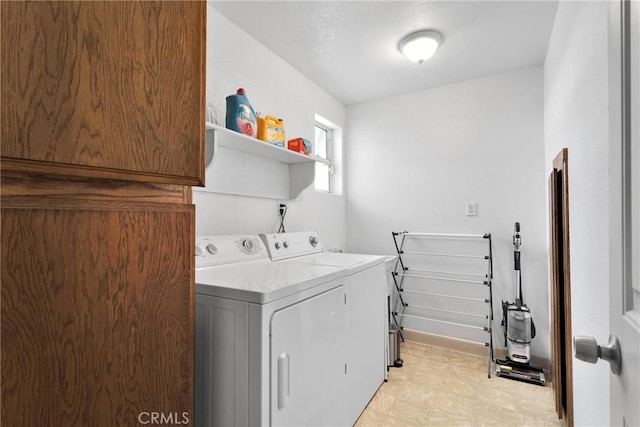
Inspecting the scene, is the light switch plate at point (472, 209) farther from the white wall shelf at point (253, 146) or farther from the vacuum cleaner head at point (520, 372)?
the white wall shelf at point (253, 146)

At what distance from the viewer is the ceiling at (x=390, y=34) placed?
1.90 metres

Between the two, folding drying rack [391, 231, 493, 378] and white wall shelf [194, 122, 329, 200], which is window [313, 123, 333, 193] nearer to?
white wall shelf [194, 122, 329, 200]

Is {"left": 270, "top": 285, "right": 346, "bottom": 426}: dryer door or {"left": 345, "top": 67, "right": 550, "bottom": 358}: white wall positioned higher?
{"left": 345, "top": 67, "right": 550, "bottom": 358}: white wall

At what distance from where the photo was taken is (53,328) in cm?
66

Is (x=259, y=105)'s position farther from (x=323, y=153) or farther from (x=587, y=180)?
(x=587, y=180)

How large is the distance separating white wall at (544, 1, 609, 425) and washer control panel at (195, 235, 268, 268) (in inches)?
63.0

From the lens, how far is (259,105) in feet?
7.48

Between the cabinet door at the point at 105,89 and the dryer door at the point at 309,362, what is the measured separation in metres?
0.70

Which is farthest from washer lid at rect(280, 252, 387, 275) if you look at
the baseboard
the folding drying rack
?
the baseboard

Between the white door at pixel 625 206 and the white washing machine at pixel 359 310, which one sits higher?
the white door at pixel 625 206

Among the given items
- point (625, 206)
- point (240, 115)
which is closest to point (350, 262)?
point (240, 115)

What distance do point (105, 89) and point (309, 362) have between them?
1.22m

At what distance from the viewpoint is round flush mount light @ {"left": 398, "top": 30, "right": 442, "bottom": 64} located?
2.12 metres

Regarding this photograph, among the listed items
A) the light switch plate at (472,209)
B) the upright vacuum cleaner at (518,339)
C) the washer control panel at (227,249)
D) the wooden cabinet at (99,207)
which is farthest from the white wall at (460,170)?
the wooden cabinet at (99,207)
